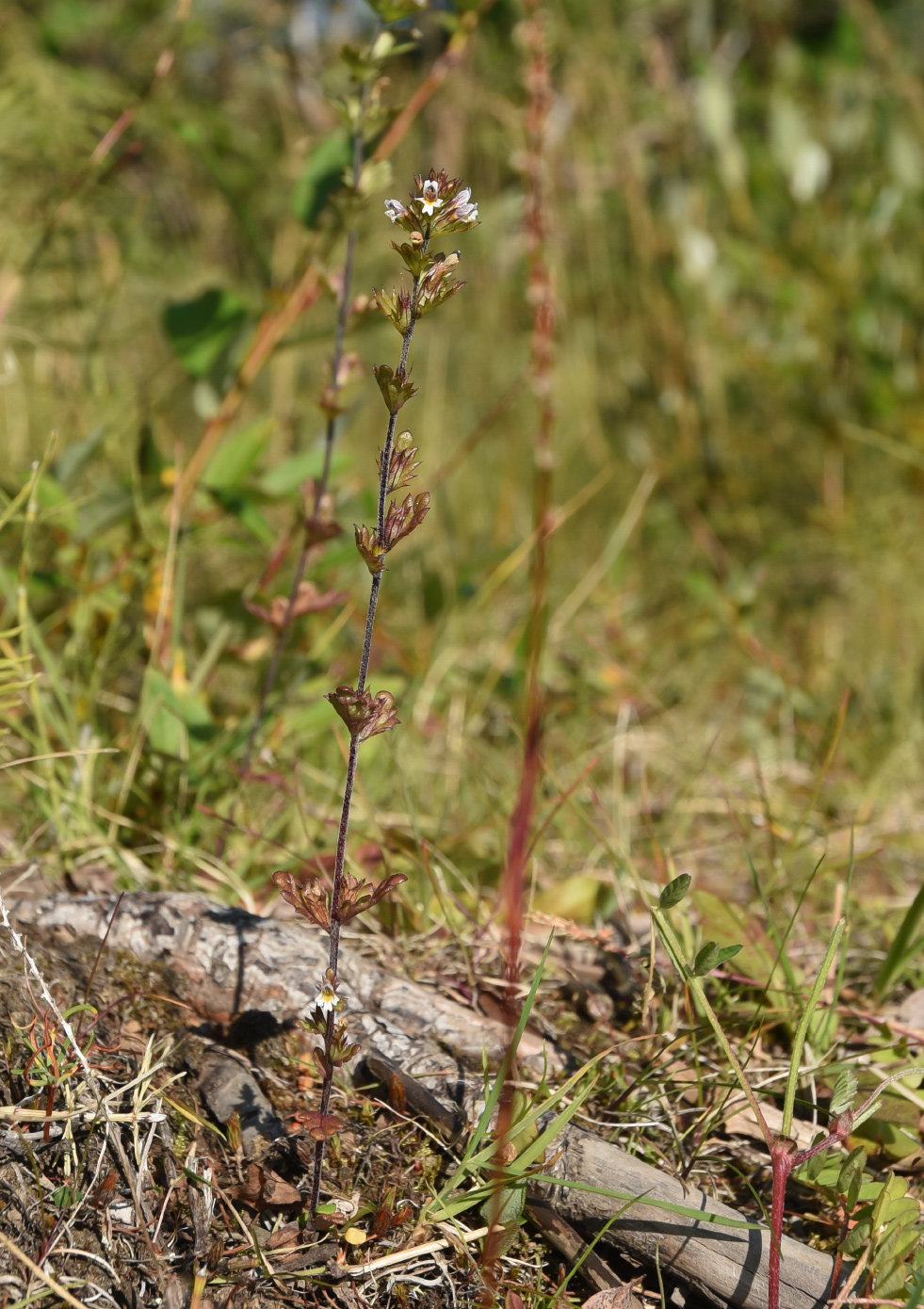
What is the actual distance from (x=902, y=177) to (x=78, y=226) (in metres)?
2.24

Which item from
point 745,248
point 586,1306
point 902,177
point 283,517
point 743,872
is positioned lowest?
point 586,1306

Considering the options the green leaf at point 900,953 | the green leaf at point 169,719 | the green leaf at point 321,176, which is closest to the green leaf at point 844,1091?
the green leaf at point 900,953

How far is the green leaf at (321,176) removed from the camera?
64.5 inches

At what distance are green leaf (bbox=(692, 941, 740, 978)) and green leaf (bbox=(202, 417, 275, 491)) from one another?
1.10m

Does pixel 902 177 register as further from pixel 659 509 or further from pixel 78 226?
pixel 78 226

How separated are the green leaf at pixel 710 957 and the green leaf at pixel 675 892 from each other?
5cm

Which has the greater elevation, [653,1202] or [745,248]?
[745,248]

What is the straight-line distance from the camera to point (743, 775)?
2066mm

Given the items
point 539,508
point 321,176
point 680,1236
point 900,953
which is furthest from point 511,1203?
point 321,176

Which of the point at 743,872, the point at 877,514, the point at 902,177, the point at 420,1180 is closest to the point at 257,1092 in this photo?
the point at 420,1180

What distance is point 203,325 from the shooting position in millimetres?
1729

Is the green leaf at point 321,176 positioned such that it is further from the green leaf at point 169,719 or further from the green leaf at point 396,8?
the green leaf at point 169,719

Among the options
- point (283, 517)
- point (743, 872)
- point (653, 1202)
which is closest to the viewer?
point (653, 1202)

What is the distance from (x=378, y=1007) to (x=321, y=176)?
124 cm
